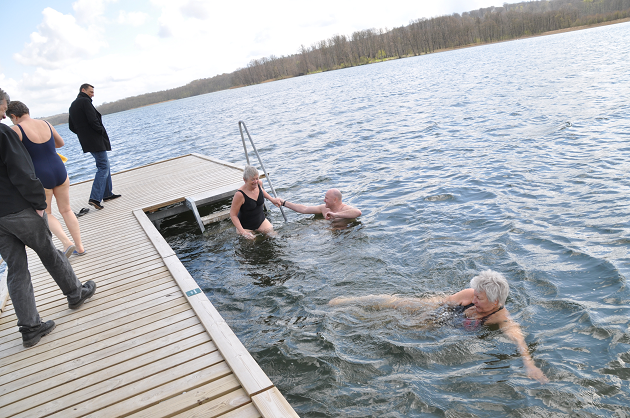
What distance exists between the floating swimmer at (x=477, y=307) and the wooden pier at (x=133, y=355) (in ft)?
6.91

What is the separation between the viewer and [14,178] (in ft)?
11.1

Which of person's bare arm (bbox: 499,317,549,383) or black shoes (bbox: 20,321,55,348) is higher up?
black shoes (bbox: 20,321,55,348)

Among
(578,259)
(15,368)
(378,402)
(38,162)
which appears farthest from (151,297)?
(578,259)

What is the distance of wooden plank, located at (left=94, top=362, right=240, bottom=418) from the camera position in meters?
2.71

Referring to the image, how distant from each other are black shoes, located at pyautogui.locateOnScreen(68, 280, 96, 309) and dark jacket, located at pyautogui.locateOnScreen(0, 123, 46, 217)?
1.26 metres

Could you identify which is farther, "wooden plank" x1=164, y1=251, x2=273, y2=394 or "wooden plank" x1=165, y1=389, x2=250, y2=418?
"wooden plank" x1=164, y1=251, x2=273, y2=394

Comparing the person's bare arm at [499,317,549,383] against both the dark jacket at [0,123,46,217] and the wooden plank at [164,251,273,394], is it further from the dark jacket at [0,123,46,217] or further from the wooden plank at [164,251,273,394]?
the dark jacket at [0,123,46,217]

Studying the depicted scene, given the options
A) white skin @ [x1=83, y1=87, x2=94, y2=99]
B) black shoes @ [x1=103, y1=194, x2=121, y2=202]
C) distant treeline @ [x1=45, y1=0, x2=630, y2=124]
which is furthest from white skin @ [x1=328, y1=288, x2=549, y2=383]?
distant treeline @ [x1=45, y1=0, x2=630, y2=124]

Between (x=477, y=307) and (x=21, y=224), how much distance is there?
4.23m

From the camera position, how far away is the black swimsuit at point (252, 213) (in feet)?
23.3

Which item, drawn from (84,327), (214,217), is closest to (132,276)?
(84,327)

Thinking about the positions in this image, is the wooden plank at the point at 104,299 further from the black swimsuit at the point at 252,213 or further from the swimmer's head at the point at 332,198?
the swimmer's head at the point at 332,198

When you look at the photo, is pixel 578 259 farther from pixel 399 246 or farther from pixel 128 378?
pixel 128 378

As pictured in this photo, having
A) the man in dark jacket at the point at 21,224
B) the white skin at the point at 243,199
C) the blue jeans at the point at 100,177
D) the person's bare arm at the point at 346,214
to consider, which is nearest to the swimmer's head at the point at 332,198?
the person's bare arm at the point at 346,214
